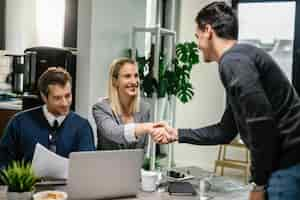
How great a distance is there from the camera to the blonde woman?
8.66 ft

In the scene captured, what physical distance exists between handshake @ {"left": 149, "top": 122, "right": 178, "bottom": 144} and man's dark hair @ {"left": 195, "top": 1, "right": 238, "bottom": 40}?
0.77 metres

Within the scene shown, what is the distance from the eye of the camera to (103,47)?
13.7 feet

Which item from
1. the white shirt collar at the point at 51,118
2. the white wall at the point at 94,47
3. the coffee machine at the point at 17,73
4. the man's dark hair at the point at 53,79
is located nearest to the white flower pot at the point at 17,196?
the white shirt collar at the point at 51,118

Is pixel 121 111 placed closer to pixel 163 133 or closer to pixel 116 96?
pixel 116 96

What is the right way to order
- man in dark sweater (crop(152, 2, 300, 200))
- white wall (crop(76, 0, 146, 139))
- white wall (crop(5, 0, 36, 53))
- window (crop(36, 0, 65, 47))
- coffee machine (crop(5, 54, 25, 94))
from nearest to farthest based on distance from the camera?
man in dark sweater (crop(152, 2, 300, 200)) → white wall (crop(76, 0, 146, 139)) → coffee machine (crop(5, 54, 25, 94)) → window (crop(36, 0, 65, 47)) → white wall (crop(5, 0, 36, 53))

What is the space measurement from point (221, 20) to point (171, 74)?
9.76 ft

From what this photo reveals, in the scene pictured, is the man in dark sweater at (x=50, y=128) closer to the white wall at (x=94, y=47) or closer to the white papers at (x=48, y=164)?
Answer: the white papers at (x=48, y=164)

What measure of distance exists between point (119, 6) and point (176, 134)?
2.25m

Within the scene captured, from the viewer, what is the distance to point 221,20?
180cm

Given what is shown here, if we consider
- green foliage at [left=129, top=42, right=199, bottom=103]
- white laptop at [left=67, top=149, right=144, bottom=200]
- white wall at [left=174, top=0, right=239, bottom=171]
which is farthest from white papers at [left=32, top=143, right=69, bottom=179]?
white wall at [left=174, top=0, right=239, bottom=171]

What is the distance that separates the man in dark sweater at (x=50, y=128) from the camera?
2.40 meters

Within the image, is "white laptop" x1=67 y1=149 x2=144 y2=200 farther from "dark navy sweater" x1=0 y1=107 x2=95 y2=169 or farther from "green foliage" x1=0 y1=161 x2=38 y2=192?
"dark navy sweater" x1=0 y1=107 x2=95 y2=169

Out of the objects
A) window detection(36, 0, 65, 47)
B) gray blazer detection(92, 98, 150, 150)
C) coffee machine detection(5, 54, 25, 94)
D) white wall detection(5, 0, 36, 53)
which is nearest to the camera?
gray blazer detection(92, 98, 150, 150)

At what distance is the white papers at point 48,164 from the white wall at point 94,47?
1.94 m
